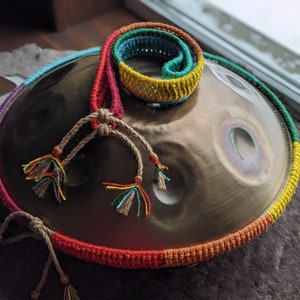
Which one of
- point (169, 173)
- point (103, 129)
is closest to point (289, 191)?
point (169, 173)

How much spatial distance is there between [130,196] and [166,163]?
0.08 metres

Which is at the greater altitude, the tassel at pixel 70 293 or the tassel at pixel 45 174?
the tassel at pixel 45 174

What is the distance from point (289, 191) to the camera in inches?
28.7

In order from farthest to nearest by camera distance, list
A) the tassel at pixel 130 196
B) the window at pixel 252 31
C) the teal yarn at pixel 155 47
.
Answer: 1. the window at pixel 252 31
2. the teal yarn at pixel 155 47
3. the tassel at pixel 130 196

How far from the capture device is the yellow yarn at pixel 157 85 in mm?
674

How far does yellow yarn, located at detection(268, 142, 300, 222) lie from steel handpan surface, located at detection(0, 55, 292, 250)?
1 cm

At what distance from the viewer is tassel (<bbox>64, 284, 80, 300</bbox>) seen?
0.72 m

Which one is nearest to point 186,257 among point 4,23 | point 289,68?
point 289,68

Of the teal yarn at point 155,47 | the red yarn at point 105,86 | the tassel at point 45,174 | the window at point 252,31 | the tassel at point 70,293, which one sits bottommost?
the tassel at point 70,293

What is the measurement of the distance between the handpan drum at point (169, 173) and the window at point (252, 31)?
0.47m

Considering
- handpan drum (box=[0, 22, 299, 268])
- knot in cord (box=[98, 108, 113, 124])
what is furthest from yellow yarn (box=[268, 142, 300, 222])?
knot in cord (box=[98, 108, 113, 124])

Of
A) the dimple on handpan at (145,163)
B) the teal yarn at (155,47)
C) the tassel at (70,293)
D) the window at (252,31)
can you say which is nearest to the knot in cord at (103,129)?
the dimple on handpan at (145,163)

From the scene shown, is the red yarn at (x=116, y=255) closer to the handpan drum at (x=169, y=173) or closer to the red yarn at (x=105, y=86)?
the handpan drum at (x=169, y=173)

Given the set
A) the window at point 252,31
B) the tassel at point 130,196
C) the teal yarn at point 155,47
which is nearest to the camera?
the tassel at point 130,196
